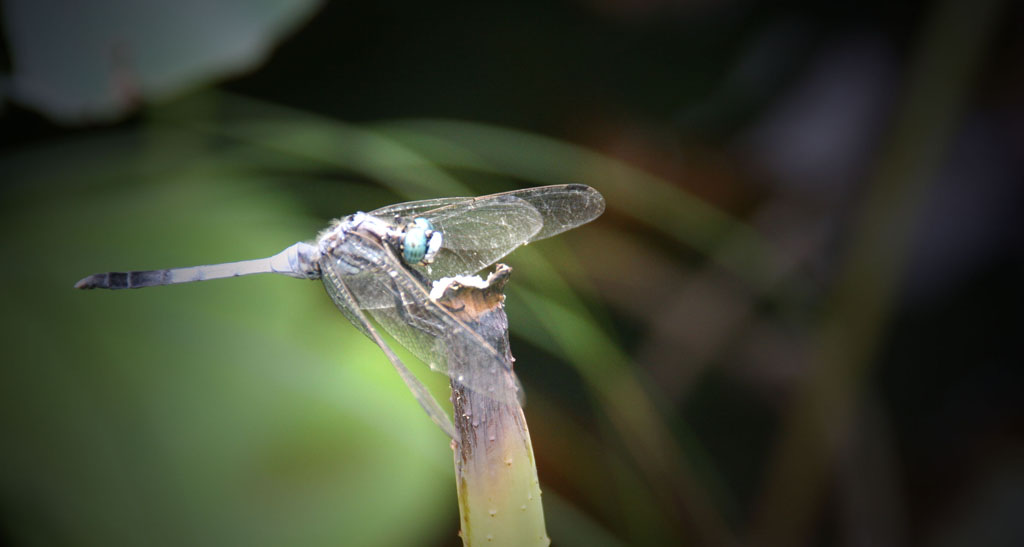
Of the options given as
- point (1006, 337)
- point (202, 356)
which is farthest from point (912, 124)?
point (202, 356)

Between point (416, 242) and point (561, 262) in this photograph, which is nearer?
point (416, 242)

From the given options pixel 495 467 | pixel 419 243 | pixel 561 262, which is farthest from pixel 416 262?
pixel 561 262

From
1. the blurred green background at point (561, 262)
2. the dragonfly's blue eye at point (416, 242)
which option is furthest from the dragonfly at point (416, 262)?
the blurred green background at point (561, 262)

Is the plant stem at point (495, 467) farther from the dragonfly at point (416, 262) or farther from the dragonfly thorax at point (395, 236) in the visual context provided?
the dragonfly thorax at point (395, 236)

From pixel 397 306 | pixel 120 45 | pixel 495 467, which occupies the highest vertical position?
pixel 120 45

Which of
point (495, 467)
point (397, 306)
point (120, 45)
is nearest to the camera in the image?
point (495, 467)

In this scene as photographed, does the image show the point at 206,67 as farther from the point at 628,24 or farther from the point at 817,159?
the point at 817,159

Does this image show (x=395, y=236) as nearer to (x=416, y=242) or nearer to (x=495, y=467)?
(x=416, y=242)
